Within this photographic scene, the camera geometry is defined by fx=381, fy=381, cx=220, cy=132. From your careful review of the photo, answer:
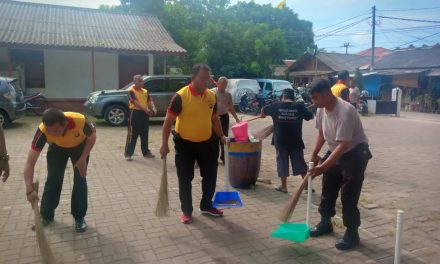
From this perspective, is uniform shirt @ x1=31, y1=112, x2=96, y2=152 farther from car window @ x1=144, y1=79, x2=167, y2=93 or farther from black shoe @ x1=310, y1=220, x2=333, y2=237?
car window @ x1=144, y1=79, x2=167, y2=93

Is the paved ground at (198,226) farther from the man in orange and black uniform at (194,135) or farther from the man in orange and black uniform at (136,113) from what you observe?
the man in orange and black uniform at (136,113)

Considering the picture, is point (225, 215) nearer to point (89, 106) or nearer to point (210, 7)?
point (89, 106)

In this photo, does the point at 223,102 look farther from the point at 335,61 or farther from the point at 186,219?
the point at 335,61

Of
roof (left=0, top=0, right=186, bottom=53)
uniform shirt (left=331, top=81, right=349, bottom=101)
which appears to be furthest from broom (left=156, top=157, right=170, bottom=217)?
roof (left=0, top=0, right=186, bottom=53)

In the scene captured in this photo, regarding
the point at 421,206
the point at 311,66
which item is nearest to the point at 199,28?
the point at 311,66

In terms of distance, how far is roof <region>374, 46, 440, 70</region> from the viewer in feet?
86.6

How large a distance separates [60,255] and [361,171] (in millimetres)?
2973

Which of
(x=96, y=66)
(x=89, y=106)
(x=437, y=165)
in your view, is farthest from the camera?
(x=96, y=66)

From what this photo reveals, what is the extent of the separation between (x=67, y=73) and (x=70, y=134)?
1433cm

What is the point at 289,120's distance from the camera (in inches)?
214

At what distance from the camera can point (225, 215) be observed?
467cm

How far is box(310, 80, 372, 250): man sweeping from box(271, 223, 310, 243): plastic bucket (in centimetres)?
36

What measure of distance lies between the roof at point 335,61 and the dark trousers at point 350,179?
1222 inches

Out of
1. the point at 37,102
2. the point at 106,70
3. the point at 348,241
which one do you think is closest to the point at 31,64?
the point at 37,102
